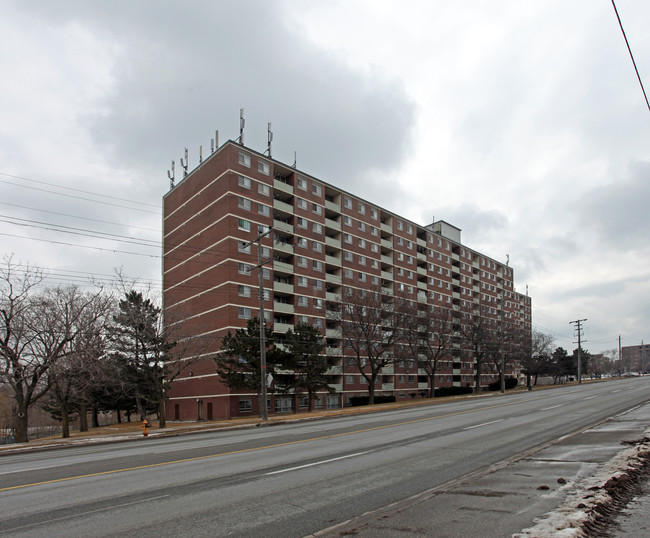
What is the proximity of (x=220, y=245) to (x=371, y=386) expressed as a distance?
2234 cm

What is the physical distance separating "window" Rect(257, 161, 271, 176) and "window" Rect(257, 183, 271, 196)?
1.56 meters

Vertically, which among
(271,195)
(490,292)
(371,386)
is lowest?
(371,386)

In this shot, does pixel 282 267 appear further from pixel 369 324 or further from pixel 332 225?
pixel 369 324

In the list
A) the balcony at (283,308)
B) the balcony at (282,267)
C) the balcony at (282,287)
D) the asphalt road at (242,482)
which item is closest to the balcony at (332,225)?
the balcony at (282,267)

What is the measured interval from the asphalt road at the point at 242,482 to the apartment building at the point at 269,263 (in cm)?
2513

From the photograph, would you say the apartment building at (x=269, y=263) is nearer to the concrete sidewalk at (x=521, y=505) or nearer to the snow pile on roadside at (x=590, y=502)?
the concrete sidewalk at (x=521, y=505)

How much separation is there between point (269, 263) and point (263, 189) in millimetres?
8536

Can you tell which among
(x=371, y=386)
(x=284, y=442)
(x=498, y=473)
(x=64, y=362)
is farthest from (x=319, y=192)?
(x=498, y=473)

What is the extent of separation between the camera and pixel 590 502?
6.43 m

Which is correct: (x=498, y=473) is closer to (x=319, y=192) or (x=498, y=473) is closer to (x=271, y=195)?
(x=271, y=195)

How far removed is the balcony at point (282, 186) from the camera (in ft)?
188

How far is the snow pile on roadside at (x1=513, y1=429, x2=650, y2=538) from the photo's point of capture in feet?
17.6

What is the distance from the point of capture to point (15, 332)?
27.7 meters

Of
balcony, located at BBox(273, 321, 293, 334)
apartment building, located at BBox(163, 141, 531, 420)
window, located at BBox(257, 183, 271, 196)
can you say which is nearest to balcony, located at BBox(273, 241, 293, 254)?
apartment building, located at BBox(163, 141, 531, 420)
